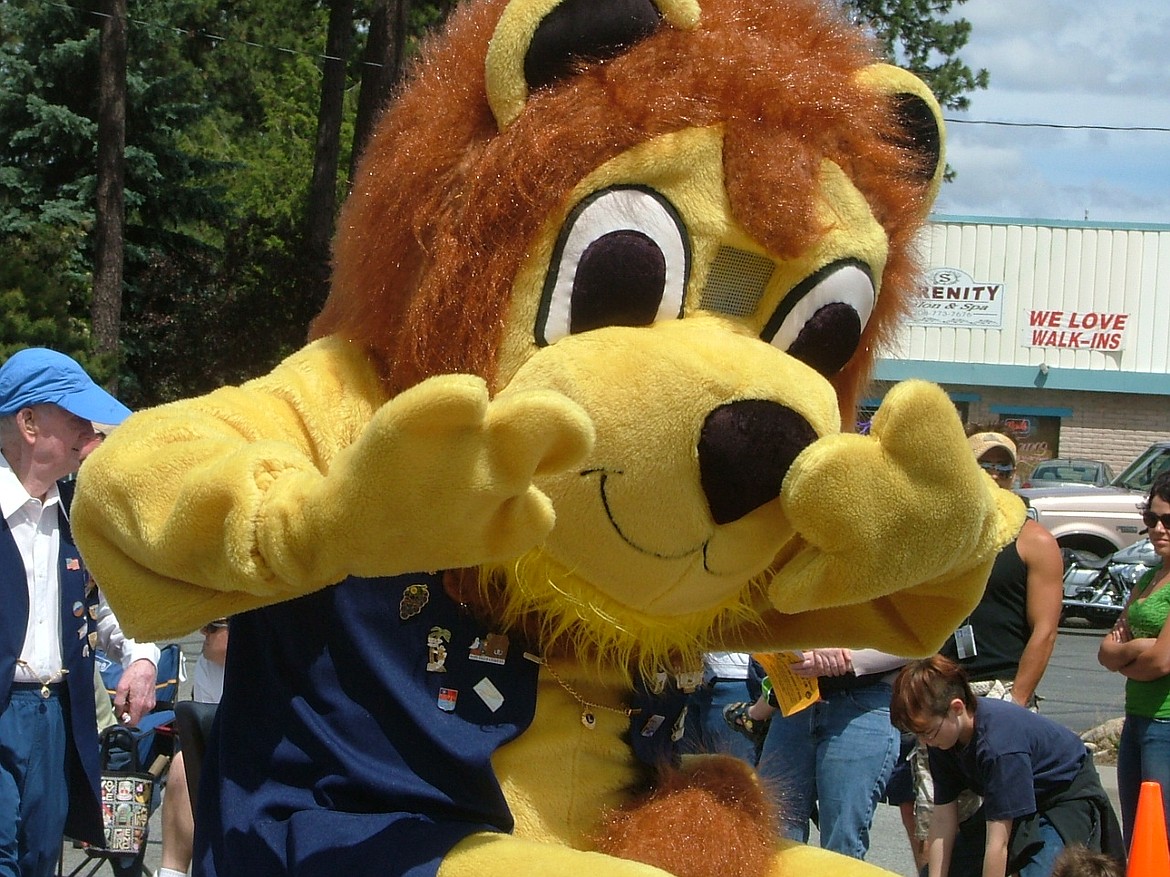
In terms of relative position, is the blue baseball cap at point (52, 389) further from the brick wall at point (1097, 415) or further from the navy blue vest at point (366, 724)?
the brick wall at point (1097, 415)

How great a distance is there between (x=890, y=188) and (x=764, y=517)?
64cm

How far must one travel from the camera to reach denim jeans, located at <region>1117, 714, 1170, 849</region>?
528 cm

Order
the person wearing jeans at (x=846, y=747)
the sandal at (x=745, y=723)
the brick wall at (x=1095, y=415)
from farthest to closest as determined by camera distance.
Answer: the brick wall at (x=1095, y=415) < the sandal at (x=745, y=723) < the person wearing jeans at (x=846, y=747)

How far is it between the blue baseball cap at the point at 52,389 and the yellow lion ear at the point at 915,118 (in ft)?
8.72

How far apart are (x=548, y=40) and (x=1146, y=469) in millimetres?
15572

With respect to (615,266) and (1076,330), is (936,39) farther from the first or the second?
(615,266)

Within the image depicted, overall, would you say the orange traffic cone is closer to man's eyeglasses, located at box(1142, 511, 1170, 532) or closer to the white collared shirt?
man's eyeglasses, located at box(1142, 511, 1170, 532)

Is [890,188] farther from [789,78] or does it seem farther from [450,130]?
[450,130]

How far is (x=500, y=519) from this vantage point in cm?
178

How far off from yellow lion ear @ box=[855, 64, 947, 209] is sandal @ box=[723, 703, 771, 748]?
334 cm

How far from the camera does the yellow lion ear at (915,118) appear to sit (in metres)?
2.47

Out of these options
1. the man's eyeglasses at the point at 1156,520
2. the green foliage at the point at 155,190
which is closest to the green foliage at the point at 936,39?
the green foliage at the point at 155,190

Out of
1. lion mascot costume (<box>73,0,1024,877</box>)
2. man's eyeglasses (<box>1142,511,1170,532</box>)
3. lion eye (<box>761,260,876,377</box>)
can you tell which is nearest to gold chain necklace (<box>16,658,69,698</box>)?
lion mascot costume (<box>73,0,1024,877</box>)

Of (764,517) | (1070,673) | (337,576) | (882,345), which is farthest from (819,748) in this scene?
(1070,673)
